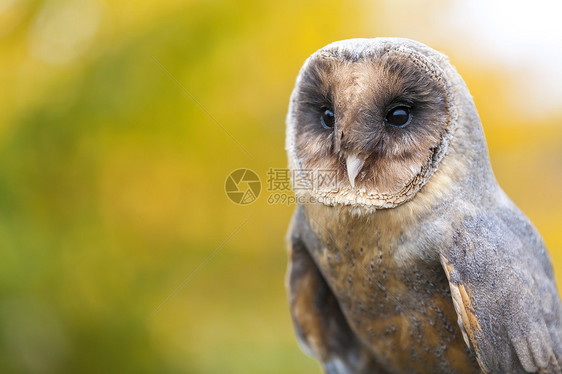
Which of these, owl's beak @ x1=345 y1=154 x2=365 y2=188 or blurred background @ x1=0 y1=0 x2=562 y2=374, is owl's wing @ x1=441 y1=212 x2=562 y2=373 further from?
blurred background @ x1=0 y1=0 x2=562 y2=374

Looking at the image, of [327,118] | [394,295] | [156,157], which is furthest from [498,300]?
[156,157]

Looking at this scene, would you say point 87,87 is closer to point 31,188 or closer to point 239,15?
point 31,188

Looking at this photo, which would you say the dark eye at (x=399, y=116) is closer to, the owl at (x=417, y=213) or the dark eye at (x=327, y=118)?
the owl at (x=417, y=213)
